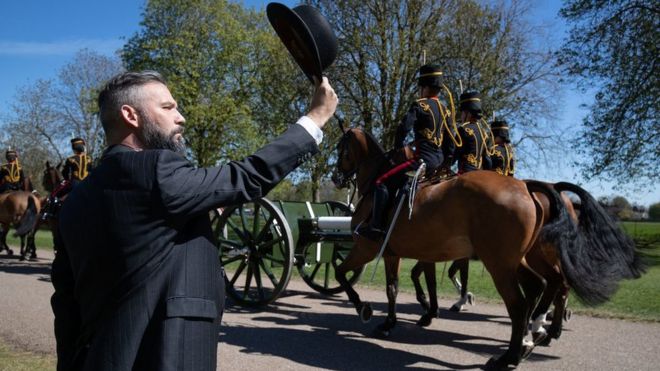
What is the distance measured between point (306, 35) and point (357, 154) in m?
5.65

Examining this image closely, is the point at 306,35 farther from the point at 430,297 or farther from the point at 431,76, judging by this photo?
the point at 430,297

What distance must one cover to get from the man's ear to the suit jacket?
0.48 feet

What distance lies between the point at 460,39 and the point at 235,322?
1653 centimetres

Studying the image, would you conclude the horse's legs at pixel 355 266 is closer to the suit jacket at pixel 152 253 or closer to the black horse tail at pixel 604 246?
the black horse tail at pixel 604 246

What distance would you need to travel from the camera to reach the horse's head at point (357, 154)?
741cm

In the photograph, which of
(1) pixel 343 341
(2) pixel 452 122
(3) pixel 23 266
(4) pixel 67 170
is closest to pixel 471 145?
(2) pixel 452 122

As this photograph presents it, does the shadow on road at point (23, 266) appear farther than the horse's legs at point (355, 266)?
Yes

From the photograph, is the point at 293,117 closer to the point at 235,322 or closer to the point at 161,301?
the point at 235,322

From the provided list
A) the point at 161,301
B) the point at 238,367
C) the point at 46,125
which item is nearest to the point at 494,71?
the point at 238,367

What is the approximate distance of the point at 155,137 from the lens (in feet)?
6.43

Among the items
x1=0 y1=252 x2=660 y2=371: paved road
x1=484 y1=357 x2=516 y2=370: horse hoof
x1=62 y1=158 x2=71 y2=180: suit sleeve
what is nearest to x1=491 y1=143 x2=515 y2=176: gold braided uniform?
x1=0 y1=252 x2=660 y2=371: paved road

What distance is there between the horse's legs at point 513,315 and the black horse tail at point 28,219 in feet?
40.6

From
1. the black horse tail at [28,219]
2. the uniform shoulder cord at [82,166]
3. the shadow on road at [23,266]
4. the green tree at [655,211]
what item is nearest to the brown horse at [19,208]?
the black horse tail at [28,219]

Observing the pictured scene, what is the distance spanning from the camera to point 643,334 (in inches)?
262
